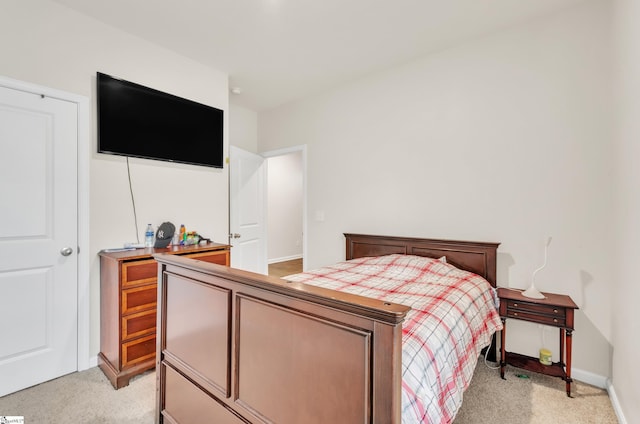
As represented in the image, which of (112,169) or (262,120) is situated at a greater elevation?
(262,120)

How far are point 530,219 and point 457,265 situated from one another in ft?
2.26

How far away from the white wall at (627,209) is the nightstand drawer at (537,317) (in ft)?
0.98

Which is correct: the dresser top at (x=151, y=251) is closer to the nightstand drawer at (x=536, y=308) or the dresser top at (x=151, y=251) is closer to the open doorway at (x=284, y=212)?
the nightstand drawer at (x=536, y=308)

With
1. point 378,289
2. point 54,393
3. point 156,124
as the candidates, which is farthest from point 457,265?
point 54,393

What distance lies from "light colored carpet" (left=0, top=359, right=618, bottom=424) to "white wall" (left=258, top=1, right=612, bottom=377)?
362mm

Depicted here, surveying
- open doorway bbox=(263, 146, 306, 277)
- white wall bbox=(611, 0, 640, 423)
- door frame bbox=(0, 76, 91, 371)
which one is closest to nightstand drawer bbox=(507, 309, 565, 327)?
white wall bbox=(611, 0, 640, 423)

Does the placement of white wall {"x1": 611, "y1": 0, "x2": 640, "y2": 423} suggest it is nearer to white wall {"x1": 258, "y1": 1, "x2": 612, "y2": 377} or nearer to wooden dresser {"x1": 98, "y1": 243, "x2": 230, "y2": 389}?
white wall {"x1": 258, "y1": 1, "x2": 612, "y2": 377}

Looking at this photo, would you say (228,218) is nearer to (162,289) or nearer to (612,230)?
(162,289)

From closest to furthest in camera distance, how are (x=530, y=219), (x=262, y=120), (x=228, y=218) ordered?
(x=530, y=219)
(x=228, y=218)
(x=262, y=120)

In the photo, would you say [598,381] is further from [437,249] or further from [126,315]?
[126,315]

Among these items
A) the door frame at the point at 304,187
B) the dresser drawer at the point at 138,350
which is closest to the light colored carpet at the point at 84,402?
the dresser drawer at the point at 138,350

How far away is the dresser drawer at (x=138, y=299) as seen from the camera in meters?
2.13

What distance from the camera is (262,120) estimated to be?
179 inches

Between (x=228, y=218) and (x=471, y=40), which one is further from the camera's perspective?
(x=228, y=218)
